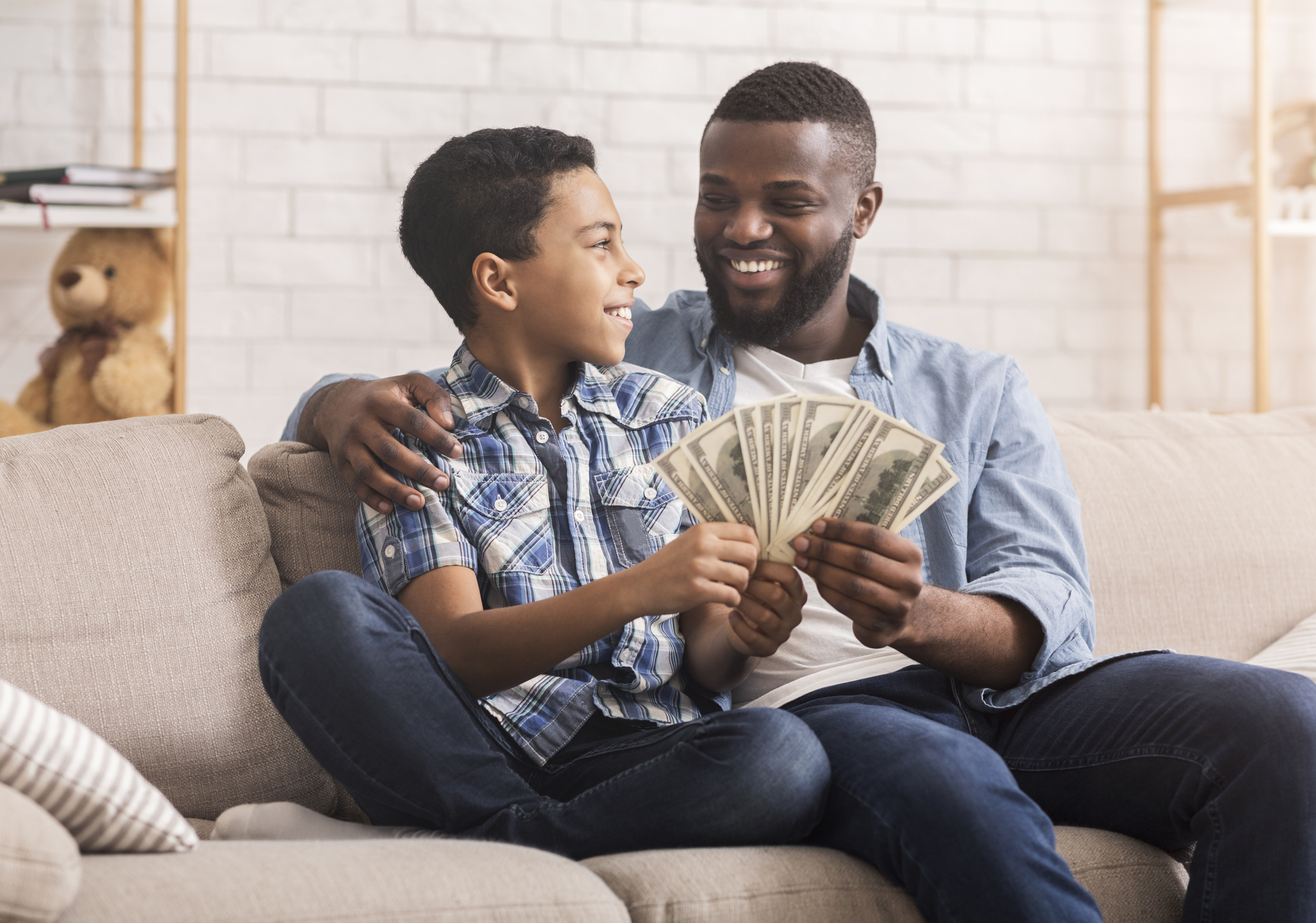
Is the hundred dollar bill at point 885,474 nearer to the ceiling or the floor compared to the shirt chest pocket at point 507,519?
nearer to the ceiling

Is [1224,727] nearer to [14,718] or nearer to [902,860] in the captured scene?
[902,860]

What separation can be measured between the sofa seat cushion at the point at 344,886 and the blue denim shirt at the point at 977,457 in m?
0.61

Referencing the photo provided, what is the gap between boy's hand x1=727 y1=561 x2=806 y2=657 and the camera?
133cm

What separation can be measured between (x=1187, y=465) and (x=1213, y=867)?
0.87 metres

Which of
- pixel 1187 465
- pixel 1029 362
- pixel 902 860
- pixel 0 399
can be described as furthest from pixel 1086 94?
pixel 0 399

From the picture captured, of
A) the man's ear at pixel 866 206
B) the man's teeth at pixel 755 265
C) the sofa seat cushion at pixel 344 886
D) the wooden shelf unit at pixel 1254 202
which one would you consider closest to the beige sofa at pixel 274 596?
the sofa seat cushion at pixel 344 886

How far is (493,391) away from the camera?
5.03 feet

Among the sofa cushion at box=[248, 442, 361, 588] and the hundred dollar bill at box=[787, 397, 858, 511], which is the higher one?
the hundred dollar bill at box=[787, 397, 858, 511]

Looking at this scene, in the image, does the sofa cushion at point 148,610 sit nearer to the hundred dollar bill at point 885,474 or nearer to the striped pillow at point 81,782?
the striped pillow at point 81,782

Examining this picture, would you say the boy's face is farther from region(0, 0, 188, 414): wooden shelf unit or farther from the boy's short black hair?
region(0, 0, 188, 414): wooden shelf unit

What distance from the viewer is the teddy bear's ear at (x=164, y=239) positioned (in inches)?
97.7

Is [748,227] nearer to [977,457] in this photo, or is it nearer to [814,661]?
[977,457]

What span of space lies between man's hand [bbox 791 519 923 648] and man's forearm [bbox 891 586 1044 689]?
8cm

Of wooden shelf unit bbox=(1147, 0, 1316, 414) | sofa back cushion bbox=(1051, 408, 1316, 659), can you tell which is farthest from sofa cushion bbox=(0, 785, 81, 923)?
wooden shelf unit bbox=(1147, 0, 1316, 414)
